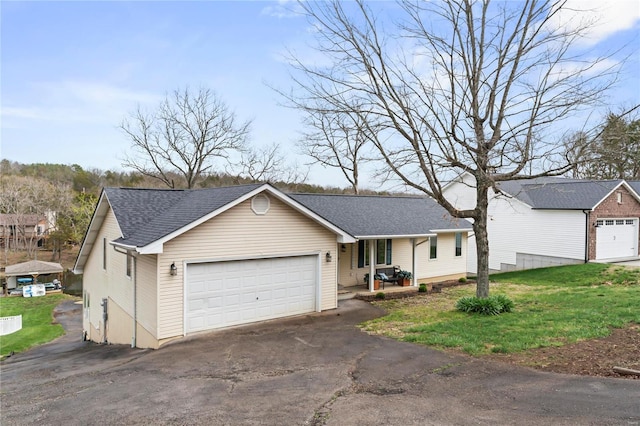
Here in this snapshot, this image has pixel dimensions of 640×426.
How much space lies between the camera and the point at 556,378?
6.70 metres

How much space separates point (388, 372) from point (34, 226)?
6549 centimetres

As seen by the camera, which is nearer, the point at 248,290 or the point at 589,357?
the point at 589,357

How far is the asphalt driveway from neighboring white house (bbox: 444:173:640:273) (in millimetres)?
16446

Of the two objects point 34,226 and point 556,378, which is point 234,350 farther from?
point 34,226

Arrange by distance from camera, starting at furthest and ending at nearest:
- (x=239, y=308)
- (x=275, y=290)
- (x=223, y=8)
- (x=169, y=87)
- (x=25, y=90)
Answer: (x=169, y=87)
(x=25, y=90)
(x=223, y=8)
(x=275, y=290)
(x=239, y=308)

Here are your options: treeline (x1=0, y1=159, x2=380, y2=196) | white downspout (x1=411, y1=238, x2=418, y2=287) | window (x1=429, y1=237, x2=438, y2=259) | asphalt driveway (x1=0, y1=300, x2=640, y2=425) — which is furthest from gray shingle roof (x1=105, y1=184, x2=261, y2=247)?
treeline (x1=0, y1=159, x2=380, y2=196)

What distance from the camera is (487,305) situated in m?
11.9

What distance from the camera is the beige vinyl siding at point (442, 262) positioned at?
20.2m

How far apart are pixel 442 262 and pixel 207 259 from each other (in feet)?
44.9

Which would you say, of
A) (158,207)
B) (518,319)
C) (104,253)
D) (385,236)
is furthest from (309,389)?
(104,253)

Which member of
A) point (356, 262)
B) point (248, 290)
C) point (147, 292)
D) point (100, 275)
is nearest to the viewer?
point (147, 292)

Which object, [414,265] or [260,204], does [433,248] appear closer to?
[414,265]

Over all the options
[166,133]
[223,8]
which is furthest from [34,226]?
[223,8]

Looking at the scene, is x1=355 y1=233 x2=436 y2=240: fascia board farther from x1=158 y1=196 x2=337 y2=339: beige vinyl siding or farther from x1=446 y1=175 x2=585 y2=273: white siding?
x1=446 y1=175 x2=585 y2=273: white siding
